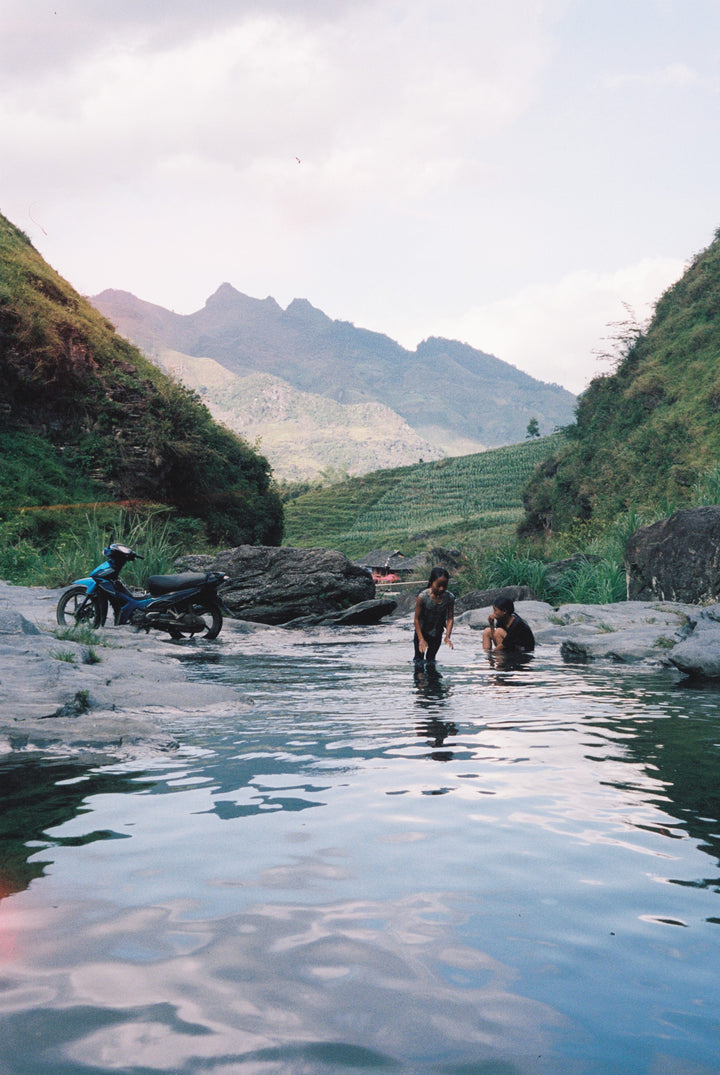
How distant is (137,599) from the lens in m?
12.9

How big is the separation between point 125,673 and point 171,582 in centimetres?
569

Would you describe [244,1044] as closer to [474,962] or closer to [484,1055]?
[484,1055]

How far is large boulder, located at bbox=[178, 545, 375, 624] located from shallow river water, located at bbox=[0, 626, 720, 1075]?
13.2 m

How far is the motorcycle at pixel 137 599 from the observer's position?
12.4 m

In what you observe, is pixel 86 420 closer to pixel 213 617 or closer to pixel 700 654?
pixel 213 617

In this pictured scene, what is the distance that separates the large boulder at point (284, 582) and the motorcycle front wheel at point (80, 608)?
6030 millimetres

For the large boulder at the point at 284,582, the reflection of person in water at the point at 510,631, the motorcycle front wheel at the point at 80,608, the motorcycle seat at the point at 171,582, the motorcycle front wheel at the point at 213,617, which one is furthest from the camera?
the large boulder at the point at 284,582

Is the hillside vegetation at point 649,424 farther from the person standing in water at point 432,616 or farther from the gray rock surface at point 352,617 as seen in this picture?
the person standing in water at point 432,616

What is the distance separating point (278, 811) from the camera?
3971 millimetres

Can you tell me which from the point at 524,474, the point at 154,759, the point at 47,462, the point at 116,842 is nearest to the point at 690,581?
the point at 154,759

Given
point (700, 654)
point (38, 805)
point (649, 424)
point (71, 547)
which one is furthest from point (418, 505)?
point (38, 805)

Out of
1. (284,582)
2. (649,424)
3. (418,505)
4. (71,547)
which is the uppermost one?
(418,505)

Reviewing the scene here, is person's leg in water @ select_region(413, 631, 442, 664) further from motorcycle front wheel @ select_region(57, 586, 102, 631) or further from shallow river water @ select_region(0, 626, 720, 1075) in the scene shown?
shallow river water @ select_region(0, 626, 720, 1075)

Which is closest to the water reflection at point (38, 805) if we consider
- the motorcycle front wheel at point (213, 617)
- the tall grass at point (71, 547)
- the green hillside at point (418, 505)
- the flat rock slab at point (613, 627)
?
the flat rock slab at point (613, 627)
